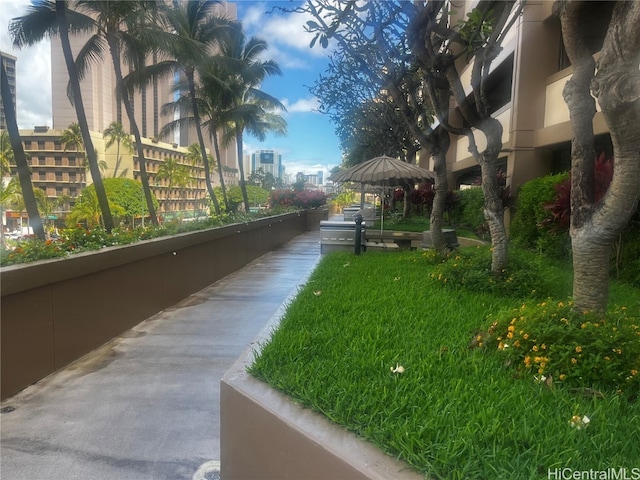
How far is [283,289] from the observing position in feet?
30.7

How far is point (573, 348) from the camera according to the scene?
2977 millimetres

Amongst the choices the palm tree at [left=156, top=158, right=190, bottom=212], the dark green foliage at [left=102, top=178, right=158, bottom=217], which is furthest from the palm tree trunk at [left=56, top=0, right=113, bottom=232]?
the palm tree at [left=156, top=158, right=190, bottom=212]

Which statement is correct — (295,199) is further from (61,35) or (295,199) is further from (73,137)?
(73,137)

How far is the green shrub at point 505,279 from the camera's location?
5537mm

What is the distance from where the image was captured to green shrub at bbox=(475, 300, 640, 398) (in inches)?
111

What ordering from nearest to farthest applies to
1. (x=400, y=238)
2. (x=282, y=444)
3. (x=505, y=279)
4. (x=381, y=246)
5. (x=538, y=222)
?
(x=282, y=444), (x=505, y=279), (x=538, y=222), (x=381, y=246), (x=400, y=238)

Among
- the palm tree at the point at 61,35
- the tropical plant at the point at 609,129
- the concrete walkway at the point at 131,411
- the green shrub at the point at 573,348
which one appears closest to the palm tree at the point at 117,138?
the palm tree at the point at 61,35

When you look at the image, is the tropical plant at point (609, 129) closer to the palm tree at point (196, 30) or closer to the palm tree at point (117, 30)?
the palm tree at point (117, 30)

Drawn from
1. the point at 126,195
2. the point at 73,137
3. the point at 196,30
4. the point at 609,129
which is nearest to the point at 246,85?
the point at 196,30

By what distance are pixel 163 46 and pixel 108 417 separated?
46.9 feet

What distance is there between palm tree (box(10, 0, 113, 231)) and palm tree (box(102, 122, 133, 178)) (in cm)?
5348

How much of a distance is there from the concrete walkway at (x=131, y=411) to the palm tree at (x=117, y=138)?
6267 cm

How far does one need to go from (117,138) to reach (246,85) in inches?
1842

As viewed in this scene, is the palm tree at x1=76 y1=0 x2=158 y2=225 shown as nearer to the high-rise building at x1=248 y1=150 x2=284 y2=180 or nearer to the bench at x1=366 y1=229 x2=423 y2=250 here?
the bench at x1=366 y1=229 x2=423 y2=250
